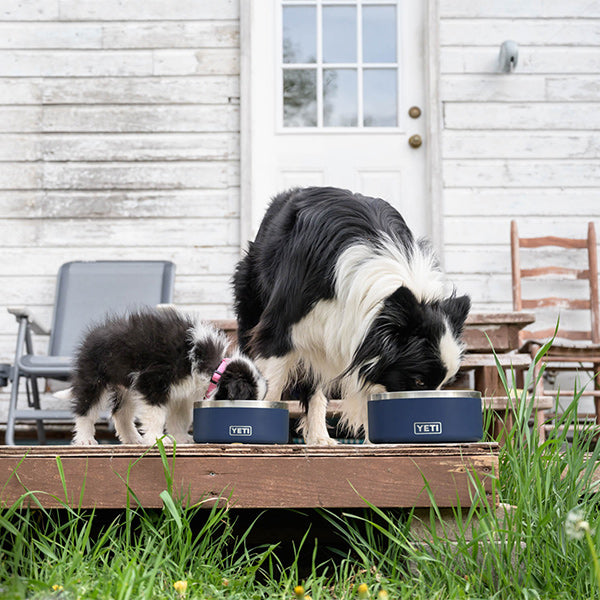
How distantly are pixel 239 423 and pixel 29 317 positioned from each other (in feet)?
8.93

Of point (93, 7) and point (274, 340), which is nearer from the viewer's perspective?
point (274, 340)

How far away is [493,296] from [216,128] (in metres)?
2.07

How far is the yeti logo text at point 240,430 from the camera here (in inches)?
71.8

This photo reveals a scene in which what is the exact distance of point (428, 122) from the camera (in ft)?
16.1

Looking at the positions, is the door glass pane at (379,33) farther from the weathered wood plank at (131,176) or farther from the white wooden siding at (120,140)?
the weathered wood plank at (131,176)

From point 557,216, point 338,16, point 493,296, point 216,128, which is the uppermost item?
point 338,16

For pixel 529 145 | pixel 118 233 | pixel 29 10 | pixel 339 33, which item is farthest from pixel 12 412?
pixel 529 145

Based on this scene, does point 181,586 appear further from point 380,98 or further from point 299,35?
point 299,35

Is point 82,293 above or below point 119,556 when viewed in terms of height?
above

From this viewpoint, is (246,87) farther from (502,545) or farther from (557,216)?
(502,545)

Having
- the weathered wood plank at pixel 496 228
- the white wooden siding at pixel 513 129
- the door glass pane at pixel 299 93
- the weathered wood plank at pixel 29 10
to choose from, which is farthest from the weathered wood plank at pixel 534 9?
the weathered wood plank at pixel 29 10

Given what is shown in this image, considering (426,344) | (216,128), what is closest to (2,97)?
(216,128)

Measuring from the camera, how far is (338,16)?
16.6 ft

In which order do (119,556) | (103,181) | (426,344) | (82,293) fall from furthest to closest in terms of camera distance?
(103,181) < (82,293) < (426,344) < (119,556)
